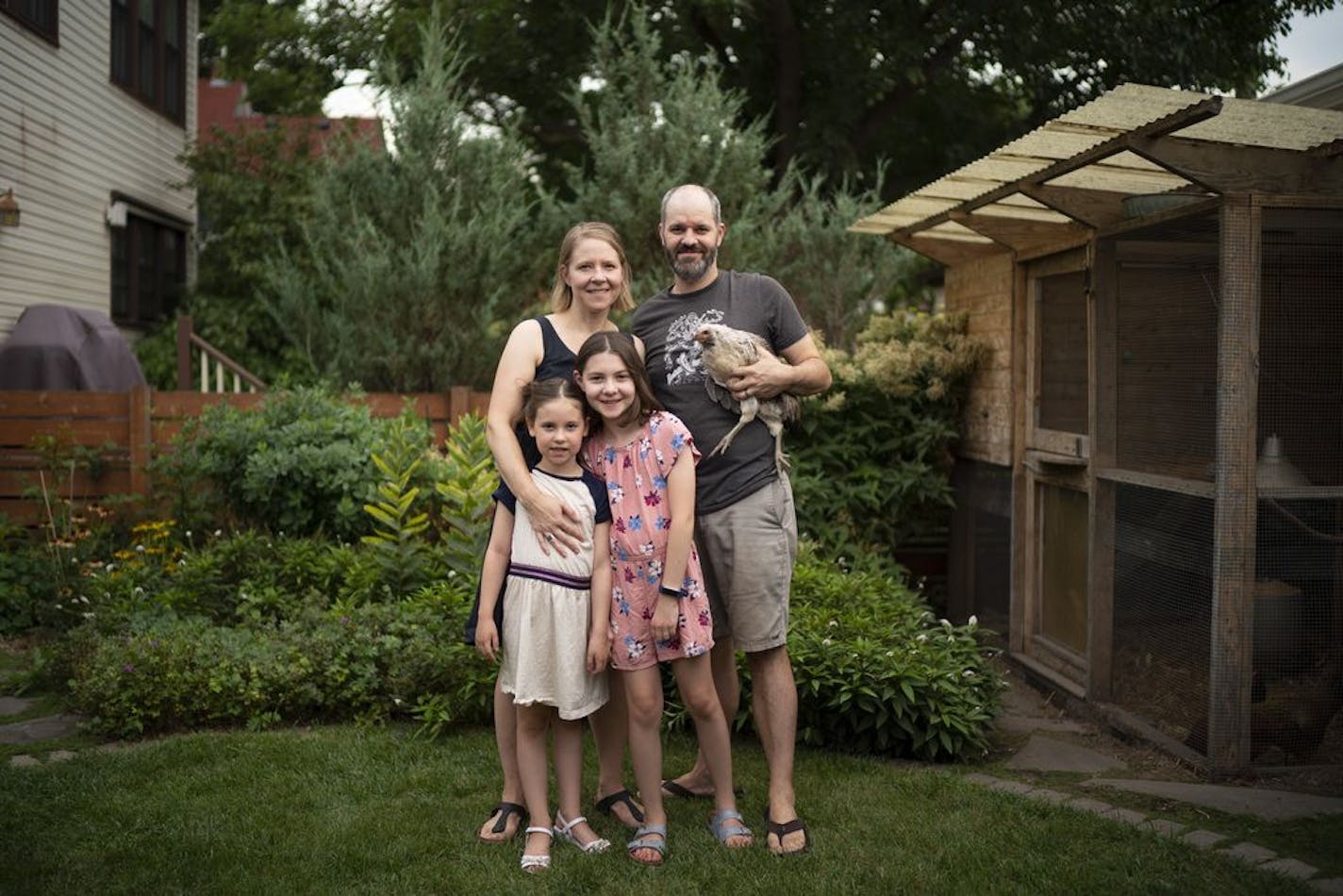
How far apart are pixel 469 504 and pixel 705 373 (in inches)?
89.4

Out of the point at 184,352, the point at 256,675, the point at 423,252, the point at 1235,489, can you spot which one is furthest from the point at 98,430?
the point at 1235,489

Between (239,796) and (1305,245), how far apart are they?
418 centimetres

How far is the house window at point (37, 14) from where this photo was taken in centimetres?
938

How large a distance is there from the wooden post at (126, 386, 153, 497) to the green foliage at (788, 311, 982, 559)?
13.3ft

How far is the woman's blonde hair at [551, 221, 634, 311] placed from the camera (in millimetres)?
3531

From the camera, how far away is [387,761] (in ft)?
14.4

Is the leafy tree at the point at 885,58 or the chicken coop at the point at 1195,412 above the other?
the leafy tree at the point at 885,58

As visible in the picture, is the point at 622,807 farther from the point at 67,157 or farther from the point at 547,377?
the point at 67,157

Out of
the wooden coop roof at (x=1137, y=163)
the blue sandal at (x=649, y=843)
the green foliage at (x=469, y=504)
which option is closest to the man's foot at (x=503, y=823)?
the blue sandal at (x=649, y=843)

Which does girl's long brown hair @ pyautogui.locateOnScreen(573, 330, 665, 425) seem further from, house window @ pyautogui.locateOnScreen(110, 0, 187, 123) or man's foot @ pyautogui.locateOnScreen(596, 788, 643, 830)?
house window @ pyautogui.locateOnScreen(110, 0, 187, 123)

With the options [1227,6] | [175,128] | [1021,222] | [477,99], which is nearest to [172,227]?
[175,128]

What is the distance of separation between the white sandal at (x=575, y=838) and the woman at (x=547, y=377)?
0.47 feet

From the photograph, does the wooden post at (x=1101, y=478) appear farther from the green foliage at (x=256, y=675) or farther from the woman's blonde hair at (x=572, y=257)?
the green foliage at (x=256, y=675)

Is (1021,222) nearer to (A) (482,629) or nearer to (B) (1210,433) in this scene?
(B) (1210,433)
